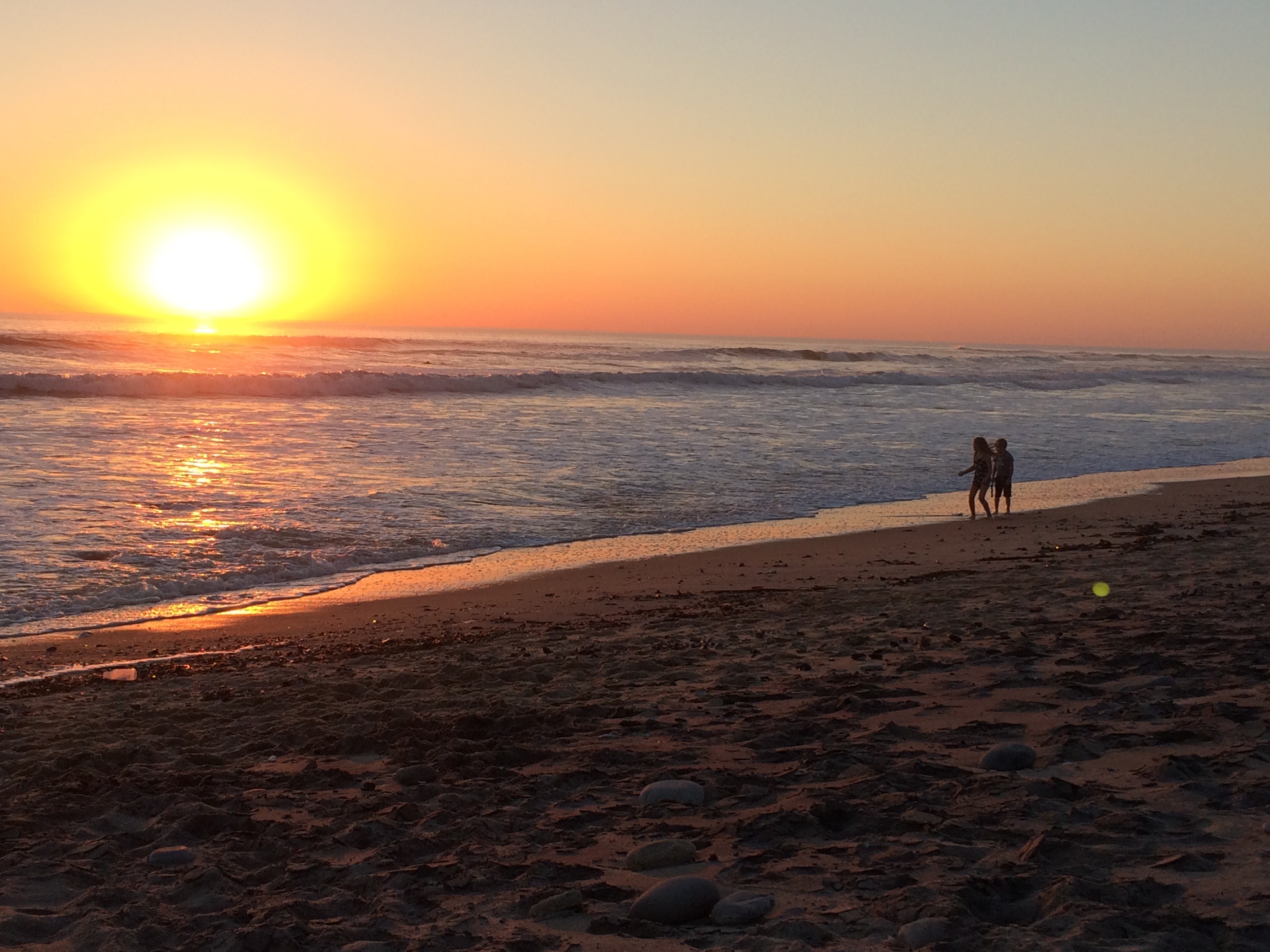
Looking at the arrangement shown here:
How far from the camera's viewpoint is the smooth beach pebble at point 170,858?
152 inches

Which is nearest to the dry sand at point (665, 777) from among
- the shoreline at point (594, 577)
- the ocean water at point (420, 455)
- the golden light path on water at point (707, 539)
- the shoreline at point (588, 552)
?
the shoreline at point (594, 577)

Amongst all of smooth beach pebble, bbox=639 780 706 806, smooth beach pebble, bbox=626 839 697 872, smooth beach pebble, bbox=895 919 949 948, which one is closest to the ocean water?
smooth beach pebble, bbox=639 780 706 806

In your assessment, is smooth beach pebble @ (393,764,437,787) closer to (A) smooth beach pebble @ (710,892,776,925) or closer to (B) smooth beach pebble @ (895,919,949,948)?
(A) smooth beach pebble @ (710,892,776,925)

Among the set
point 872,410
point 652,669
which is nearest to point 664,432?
point 872,410

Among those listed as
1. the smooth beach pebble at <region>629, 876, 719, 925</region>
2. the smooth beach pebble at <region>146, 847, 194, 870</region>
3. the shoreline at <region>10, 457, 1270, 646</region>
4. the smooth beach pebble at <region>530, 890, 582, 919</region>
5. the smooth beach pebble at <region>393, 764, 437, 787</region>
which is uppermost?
the smooth beach pebble at <region>629, 876, 719, 925</region>

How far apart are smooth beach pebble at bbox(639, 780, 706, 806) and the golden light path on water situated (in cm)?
571

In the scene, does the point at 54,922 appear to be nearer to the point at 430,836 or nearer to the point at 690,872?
the point at 430,836

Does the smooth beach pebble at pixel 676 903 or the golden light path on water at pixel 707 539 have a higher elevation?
the smooth beach pebble at pixel 676 903

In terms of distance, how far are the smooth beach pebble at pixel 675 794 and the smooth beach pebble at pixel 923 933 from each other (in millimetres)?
1257

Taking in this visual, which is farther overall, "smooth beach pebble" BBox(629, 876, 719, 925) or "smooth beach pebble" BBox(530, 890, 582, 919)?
"smooth beach pebble" BBox(530, 890, 582, 919)

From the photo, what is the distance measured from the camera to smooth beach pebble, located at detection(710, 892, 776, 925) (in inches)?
126

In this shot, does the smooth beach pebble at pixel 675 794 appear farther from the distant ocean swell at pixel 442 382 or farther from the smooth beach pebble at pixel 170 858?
the distant ocean swell at pixel 442 382

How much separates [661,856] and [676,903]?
1.38ft

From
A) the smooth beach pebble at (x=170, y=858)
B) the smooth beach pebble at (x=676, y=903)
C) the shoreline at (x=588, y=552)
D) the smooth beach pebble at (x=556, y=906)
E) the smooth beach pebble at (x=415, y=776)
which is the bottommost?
the shoreline at (x=588, y=552)
